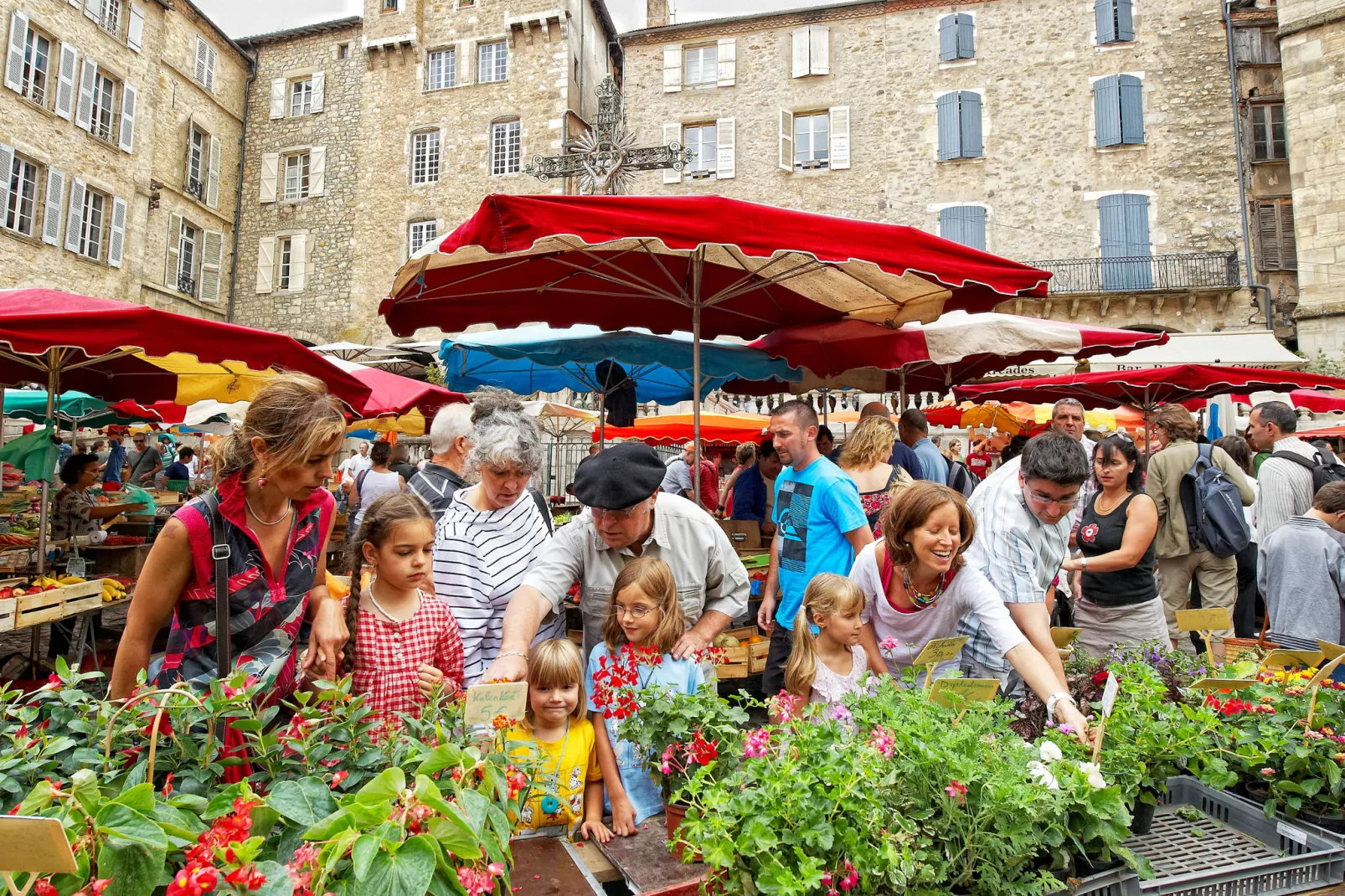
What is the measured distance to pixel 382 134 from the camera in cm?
2392

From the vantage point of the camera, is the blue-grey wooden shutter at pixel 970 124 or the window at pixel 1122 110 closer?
the window at pixel 1122 110

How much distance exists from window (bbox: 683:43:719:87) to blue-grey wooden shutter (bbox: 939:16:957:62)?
6067 millimetres

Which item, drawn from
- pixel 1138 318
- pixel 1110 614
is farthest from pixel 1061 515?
pixel 1138 318

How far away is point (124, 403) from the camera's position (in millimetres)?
9531

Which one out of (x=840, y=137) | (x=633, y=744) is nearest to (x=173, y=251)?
(x=840, y=137)

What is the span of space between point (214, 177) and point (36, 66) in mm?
6627

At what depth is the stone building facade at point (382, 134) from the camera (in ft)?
75.1

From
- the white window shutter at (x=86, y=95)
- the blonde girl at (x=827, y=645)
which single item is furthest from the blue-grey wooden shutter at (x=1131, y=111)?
the white window shutter at (x=86, y=95)

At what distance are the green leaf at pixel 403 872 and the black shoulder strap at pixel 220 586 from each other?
100 cm

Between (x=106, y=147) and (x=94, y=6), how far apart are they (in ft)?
10.5

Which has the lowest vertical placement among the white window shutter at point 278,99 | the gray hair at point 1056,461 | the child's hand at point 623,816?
the child's hand at point 623,816

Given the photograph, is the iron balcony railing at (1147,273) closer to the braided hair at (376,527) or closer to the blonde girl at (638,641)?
the blonde girl at (638,641)

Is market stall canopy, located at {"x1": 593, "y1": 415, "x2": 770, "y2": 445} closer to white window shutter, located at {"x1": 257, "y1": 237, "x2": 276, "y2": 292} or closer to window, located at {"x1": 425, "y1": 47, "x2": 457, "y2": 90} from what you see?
window, located at {"x1": 425, "y1": 47, "x2": 457, "y2": 90}

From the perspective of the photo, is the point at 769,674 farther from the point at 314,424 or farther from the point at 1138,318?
the point at 1138,318
